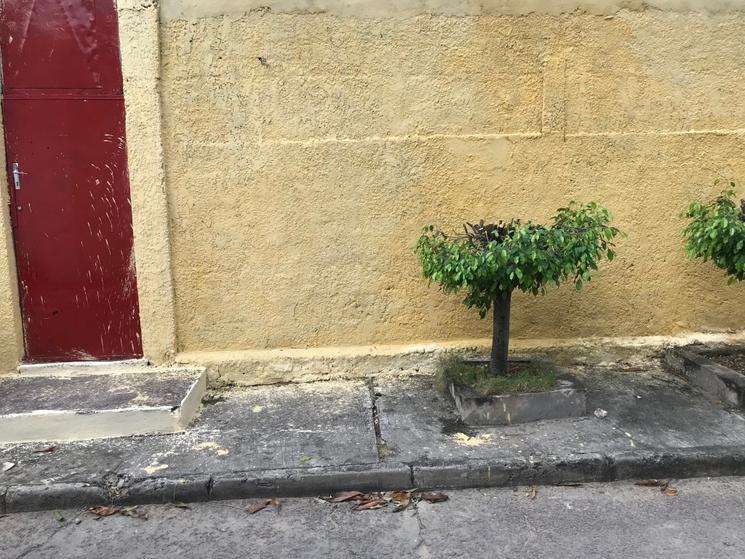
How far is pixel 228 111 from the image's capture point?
4.55 meters

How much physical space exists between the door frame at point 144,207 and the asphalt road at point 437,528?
1.64 metres

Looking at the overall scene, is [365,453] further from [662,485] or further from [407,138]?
[407,138]

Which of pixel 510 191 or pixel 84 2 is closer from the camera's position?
pixel 84 2

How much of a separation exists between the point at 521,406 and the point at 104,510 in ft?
8.40

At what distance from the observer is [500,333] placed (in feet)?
13.9

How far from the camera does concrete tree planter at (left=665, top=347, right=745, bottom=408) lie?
422cm

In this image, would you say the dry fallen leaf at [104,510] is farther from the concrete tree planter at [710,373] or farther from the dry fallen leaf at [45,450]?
the concrete tree planter at [710,373]

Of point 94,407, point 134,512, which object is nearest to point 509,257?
point 134,512

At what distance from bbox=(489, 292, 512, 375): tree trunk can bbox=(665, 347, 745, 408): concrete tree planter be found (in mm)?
1523

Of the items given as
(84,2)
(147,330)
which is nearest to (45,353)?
(147,330)

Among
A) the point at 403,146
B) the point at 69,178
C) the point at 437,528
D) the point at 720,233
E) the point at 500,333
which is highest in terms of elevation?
the point at 403,146

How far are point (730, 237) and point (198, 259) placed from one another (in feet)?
12.4

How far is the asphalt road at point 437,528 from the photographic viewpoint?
294 centimetres

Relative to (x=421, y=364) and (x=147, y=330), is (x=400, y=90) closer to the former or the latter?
(x=421, y=364)
